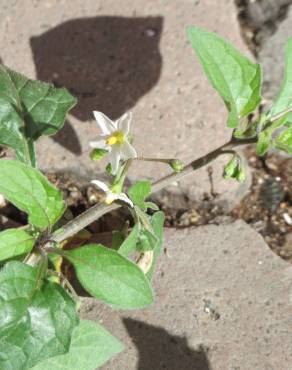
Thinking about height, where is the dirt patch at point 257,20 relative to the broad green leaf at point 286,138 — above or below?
below

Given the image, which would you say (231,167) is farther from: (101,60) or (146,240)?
(101,60)

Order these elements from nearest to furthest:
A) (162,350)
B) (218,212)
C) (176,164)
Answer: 1. (176,164)
2. (162,350)
3. (218,212)

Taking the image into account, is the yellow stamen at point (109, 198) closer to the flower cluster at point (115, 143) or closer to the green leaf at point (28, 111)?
the flower cluster at point (115, 143)

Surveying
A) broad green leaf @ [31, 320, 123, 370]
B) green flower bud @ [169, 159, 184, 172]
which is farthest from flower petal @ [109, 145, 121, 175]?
broad green leaf @ [31, 320, 123, 370]

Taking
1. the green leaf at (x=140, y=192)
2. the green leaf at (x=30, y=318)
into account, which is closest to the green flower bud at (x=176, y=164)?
the green leaf at (x=140, y=192)

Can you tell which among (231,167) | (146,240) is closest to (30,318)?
(146,240)

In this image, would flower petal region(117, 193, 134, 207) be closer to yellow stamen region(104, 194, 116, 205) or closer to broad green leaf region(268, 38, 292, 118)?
yellow stamen region(104, 194, 116, 205)

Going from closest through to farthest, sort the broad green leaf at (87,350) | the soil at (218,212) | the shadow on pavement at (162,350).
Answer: the broad green leaf at (87,350)
the shadow on pavement at (162,350)
the soil at (218,212)
